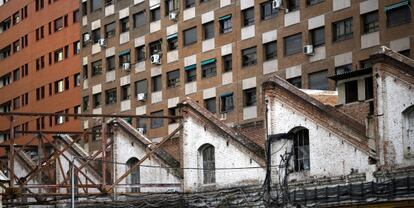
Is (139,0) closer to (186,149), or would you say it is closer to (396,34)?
(396,34)

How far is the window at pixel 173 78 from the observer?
84406 mm

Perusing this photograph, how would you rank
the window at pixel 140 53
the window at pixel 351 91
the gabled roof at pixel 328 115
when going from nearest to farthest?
1. the gabled roof at pixel 328 115
2. the window at pixel 351 91
3. the window at pixel 140 53

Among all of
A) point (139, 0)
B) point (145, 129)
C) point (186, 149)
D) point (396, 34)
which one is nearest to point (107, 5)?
point (139, 0)

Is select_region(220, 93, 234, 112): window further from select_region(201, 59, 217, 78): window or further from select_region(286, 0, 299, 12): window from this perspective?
select_region(286, 0, 299, 12): window

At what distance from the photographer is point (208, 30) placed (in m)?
80.9

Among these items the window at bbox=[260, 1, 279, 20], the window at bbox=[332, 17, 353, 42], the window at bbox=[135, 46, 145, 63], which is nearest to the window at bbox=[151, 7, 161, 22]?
the window at bbox=[135, 46, 145, 63]

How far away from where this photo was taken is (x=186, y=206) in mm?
50031

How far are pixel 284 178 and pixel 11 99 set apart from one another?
6710 cm

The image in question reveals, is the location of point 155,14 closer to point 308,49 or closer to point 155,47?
point 155,47

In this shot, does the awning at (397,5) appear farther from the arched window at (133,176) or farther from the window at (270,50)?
the arched window at (133,176)

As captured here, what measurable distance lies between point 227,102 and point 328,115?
3598 cm

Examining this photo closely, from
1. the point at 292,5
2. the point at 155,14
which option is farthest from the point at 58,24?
the point at 292,5

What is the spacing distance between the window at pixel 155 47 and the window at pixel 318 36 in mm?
17128

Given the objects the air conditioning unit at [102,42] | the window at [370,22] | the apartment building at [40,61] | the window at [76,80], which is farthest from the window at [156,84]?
the window at [370,22]
